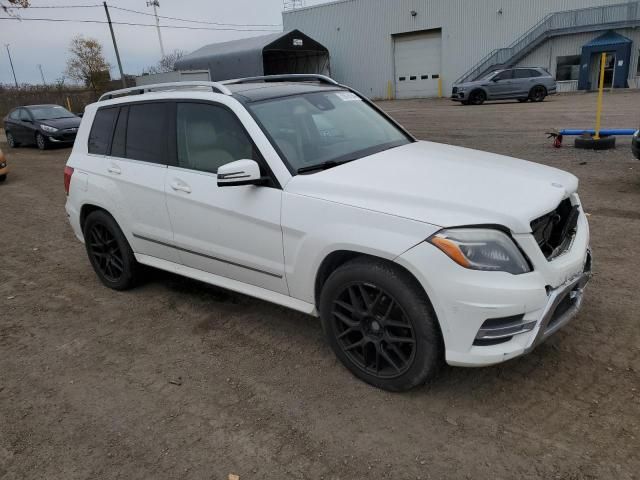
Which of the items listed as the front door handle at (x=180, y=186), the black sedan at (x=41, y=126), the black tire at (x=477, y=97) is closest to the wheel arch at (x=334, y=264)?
the front door handle at (x=180, y=186)

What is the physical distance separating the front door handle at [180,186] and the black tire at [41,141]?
15246 mm

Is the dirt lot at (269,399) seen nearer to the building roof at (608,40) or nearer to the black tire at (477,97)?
the black tire at (477,97)

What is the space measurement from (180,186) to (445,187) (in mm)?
1992

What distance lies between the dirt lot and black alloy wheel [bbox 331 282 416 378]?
0.19 metres

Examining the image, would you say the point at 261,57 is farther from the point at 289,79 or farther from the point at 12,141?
the point at 289,79

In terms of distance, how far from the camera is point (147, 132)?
4.32 metres

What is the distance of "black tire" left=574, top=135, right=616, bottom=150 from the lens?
9.91 meters

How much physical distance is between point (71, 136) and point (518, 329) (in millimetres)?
17364

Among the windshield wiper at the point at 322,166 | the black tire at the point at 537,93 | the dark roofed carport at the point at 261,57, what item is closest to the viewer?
the windshield wiper at the point at 322,166

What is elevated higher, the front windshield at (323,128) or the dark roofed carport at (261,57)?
the dark roofed carport at (261,57)

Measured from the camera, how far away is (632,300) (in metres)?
3.93

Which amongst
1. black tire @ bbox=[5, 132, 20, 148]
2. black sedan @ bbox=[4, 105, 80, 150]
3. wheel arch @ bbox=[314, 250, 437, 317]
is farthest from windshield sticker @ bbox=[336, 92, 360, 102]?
black tire @ bbox=[5, 132, 20, 148]

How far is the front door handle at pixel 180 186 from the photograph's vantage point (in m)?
3.85

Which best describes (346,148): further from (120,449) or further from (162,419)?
(120,449)
